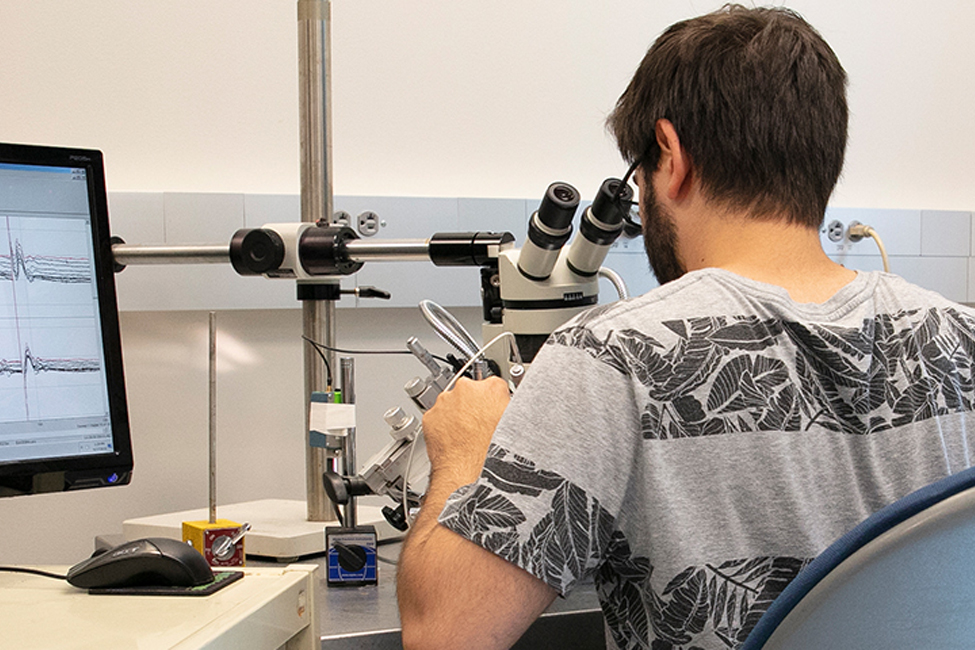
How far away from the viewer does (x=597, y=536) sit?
72 cm

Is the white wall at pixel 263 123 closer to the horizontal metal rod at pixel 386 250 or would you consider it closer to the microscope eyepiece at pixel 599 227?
the horizontal metal rod at pixel 386 250

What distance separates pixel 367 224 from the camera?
1893 millimetres

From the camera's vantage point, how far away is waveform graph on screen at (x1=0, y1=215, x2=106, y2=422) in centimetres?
94

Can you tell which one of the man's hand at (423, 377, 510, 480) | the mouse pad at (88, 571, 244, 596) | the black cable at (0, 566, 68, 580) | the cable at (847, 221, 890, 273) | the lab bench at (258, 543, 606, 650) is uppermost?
the cable at (847, 221, 890, 273)

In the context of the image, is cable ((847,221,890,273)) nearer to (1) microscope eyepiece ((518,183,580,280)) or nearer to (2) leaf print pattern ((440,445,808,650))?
(1) microscope eyepiece ((518,183,580,280))

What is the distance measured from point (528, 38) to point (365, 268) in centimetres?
66

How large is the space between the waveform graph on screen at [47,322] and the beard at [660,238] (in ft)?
2.04

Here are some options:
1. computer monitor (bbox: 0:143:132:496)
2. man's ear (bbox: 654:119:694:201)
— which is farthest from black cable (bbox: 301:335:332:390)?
man's ear (bbox: 654:119:694:201)

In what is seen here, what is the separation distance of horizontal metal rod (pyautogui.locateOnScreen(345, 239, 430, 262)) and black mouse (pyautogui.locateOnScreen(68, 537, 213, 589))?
58 centimetres

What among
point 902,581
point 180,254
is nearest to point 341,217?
A: point 180,254

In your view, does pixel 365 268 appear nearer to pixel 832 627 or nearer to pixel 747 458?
pixel 747 458

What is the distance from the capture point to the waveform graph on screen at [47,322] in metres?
0.94

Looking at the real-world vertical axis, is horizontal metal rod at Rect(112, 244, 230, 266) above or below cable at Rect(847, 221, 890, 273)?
below

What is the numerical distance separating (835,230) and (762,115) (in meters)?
1.50
